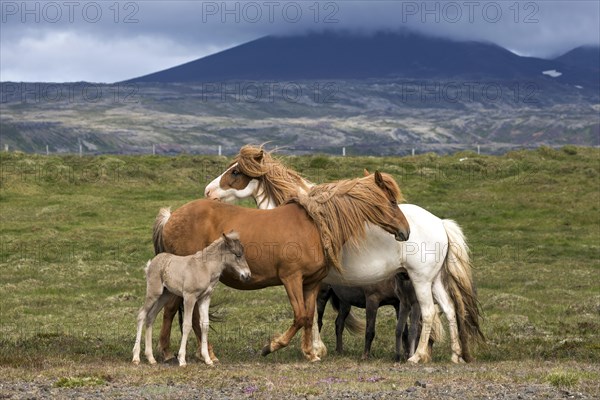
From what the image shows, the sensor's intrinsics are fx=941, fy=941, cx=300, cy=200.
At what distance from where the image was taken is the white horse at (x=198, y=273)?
13289 millimetres

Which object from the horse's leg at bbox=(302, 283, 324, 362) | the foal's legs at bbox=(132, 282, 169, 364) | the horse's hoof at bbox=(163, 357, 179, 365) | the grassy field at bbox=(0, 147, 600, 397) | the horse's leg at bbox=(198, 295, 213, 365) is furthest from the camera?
the horse's leg at bbox=(302, 283, 324, 362)

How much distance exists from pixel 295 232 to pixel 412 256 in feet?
6.77

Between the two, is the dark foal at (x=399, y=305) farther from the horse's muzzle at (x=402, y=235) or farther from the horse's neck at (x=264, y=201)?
the horse's neck at (x=264, y=201)

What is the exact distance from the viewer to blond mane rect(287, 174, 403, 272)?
1401cm

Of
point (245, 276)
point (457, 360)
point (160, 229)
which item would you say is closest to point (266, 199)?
point (160, 229)

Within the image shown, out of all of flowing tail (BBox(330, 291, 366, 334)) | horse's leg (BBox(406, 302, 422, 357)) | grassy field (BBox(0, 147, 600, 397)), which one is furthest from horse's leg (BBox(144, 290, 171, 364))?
horse's leg (BBox(406, 302, 422, 357))

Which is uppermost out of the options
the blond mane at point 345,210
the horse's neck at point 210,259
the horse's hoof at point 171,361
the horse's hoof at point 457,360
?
the blond mane at point 345,210

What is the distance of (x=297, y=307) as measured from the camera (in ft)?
45.0

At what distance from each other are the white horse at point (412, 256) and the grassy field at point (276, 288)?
2.10ft

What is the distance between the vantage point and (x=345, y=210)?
1421 centimetres

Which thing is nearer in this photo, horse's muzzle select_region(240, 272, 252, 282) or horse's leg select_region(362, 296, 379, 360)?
horse's muzzle select_region(240, 272, 252, 282)

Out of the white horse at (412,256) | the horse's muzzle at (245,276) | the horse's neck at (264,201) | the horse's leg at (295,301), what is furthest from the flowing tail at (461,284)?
the horse's muzzle at (245,276)

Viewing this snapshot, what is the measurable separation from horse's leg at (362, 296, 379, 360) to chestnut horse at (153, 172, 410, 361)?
1.42 meters

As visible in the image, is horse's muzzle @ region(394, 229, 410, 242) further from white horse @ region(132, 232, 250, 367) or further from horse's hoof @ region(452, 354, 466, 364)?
white horse @ region(132, 232, 250, 367)
